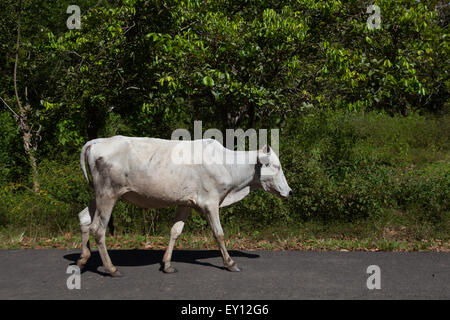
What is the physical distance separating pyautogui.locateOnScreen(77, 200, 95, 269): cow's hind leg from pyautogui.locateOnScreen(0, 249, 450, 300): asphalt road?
0.53 feet

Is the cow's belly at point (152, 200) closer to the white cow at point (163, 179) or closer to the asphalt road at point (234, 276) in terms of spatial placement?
the white cow at point (163, 179)

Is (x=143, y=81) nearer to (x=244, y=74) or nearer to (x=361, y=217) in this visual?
(x=244, y=74)

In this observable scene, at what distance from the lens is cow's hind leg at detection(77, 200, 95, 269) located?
7.21 m

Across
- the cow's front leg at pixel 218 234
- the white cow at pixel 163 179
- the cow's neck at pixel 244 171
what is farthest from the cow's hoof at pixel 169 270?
the cow's neck at pixel 244 171

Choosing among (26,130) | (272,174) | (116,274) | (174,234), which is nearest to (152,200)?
(174,234)

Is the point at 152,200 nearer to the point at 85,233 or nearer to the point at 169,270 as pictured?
the point at 169,270

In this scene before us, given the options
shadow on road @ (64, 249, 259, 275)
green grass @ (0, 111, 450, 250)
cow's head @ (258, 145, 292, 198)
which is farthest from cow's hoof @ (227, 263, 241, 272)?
green grass @ (0, 111, 450, 250)

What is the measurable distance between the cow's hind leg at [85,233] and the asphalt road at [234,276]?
0.16m

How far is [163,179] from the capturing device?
7023mm

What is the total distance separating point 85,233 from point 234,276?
2.20 m

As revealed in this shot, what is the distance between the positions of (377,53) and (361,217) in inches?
139

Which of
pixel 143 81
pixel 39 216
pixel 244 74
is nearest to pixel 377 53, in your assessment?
pixel 244 74

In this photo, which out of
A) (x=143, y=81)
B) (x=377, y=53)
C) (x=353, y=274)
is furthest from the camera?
(x=377, y=53)

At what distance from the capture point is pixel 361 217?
10.4 metres
